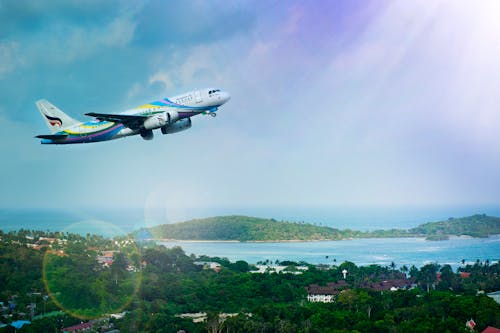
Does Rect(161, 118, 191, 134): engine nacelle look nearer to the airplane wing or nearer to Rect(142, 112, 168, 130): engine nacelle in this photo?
Rect(142, 112, 168, 130): engine nacelle

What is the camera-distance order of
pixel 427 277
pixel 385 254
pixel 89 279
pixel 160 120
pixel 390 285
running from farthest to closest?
pixel 385 254 < pixel 427 277 < pixel 390 285 < pixel 89 279 < pixel 160 120

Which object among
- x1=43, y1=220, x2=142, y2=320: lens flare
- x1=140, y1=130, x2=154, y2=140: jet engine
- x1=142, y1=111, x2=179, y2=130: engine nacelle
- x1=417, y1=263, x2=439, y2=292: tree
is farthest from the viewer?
x1=417, y1=263, x2=439, y2=292: tree

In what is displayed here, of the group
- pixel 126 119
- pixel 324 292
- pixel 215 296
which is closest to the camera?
pixel 126 119

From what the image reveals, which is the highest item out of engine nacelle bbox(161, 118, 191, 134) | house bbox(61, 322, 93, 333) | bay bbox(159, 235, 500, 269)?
engine nacelle bbox(161, 118, 191, 134)

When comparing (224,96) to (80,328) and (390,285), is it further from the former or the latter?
(390,285)

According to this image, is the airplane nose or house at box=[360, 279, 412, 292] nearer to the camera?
the airplane nose

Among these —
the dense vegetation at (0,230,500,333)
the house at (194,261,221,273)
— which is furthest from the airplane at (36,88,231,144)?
the house at (194,261,221,273)

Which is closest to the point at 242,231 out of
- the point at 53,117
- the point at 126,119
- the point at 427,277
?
the point at 427,277
